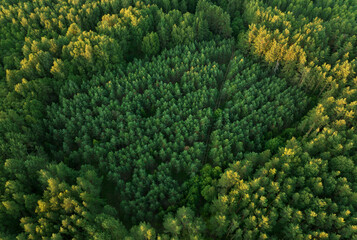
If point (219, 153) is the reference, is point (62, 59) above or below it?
above

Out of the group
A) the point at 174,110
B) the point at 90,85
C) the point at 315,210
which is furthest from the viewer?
the point at 90,85

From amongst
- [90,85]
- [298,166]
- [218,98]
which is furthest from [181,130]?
[90,85]

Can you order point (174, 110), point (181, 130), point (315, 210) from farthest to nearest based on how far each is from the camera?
point (174, 110), point (181, 130), point (315, 210)

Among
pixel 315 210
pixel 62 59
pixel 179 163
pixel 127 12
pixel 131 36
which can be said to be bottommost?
pixel 179 163

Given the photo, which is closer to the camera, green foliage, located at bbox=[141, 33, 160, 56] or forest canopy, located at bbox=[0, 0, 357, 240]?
forest canopy, located at bbox=[0, 0, 357, 240]

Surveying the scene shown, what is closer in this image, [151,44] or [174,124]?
[174,124]

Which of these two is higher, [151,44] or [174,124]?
[151,44]

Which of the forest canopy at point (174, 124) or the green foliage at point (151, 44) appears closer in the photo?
the forest canopy at point (174, 124)

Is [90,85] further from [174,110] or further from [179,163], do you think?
[179,163]
